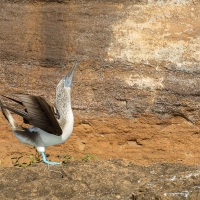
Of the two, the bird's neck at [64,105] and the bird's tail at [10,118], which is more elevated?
the bird's neck at [64,105]

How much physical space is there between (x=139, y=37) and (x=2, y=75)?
7.37 ft

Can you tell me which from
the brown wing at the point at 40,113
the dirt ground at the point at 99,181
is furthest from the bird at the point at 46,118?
the dirt ground at the point at 99,181

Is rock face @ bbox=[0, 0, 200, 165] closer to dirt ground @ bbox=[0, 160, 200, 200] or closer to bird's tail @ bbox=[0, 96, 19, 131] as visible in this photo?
dirt ground @ bbox=[0, 160, 200, 200]

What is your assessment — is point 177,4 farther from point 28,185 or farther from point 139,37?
point 28,185

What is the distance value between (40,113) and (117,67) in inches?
116

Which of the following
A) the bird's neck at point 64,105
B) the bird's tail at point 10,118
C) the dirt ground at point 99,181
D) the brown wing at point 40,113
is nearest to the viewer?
the dirt ground at point 99,181

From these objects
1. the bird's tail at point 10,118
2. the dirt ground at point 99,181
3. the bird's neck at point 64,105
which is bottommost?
the dirt ground at point 99,181

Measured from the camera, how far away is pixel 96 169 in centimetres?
807

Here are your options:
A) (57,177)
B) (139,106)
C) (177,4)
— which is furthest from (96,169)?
(177,4)

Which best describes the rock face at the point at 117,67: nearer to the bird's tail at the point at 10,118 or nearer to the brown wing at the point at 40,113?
the bird's tail at the point at 10,118

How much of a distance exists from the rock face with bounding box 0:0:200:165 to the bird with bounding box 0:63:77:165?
245 cm

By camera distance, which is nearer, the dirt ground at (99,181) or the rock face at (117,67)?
the dirt ground at (99,181)

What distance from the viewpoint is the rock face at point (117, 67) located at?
10.2m

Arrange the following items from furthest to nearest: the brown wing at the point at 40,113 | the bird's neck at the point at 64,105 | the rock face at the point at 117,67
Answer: the rock face at the point at 117,67
the bird's neck at the point at 64,105
the brown wing at the point at 40,113
